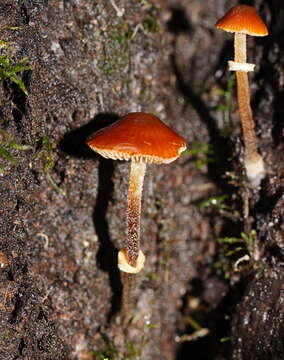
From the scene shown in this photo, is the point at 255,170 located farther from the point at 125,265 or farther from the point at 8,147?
the point at 8,147

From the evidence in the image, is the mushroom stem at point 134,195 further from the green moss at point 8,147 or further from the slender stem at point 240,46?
the slender stem at point 240,46

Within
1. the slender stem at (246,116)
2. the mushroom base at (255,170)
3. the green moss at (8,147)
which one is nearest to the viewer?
the green moss at (8,147)

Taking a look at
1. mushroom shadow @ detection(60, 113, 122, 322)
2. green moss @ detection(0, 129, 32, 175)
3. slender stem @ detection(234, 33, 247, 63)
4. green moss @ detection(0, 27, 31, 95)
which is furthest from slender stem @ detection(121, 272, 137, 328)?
slender stem @ detection(234, 33, 247, 63)

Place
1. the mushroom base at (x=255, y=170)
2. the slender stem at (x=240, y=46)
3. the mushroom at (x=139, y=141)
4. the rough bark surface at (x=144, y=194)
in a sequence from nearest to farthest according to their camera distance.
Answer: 1. the mushroom at (x=139, y=141)
2. the rough bark surface at (x=144, y=194)
3. the slender stem at (x=240, y=46)
4. the mushroom base at (x=255, y=170)

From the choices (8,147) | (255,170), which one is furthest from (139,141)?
(255,170)

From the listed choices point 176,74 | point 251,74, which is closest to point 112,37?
point 176,74

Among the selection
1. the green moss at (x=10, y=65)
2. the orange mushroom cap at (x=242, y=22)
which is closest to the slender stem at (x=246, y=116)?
the orange mushroom cap at (x=242, y=22)

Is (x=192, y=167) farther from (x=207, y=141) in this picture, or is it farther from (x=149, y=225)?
(x=149, y=225)

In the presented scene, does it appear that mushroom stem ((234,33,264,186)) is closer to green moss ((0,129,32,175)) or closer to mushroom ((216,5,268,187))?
mushroom ((216,5,268,187))
